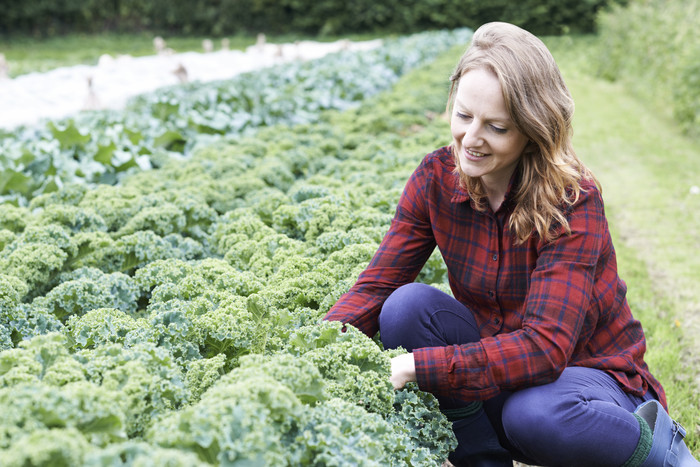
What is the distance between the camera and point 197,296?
9.95 feet

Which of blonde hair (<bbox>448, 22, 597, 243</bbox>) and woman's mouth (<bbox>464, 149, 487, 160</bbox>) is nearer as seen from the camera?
blonde hair (<bbox>448, 22, 597, 243</bbox>)

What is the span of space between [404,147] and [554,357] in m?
4.41

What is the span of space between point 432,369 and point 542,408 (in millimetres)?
382

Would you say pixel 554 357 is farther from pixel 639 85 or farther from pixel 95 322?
pixel 639 85

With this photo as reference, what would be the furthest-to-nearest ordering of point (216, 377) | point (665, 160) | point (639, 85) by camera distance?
1. point (639, 85)
2. point (665, 160)
3. point (216, 377)

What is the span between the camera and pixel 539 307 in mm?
2172

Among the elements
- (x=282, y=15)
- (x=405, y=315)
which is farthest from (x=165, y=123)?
(x=282, y=15)

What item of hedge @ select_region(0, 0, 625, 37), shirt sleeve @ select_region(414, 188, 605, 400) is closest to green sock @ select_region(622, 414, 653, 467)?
shirt sleeve @ select_region(414, 188, 605, 400)

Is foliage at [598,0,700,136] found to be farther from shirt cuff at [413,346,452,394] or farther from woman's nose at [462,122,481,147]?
shirt cuff at [413,346,452,394]

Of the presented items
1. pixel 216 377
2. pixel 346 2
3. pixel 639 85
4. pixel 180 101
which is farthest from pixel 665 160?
pixel 346 2

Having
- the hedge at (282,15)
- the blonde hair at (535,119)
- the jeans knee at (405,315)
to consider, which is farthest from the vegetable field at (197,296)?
the hedge at (282,15)

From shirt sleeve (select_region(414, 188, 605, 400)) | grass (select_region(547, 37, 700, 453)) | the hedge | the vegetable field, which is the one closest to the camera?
the vegetable field

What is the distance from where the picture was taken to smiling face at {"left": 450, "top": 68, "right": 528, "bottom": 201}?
7.29ft

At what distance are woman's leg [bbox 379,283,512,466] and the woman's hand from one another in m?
0.19
